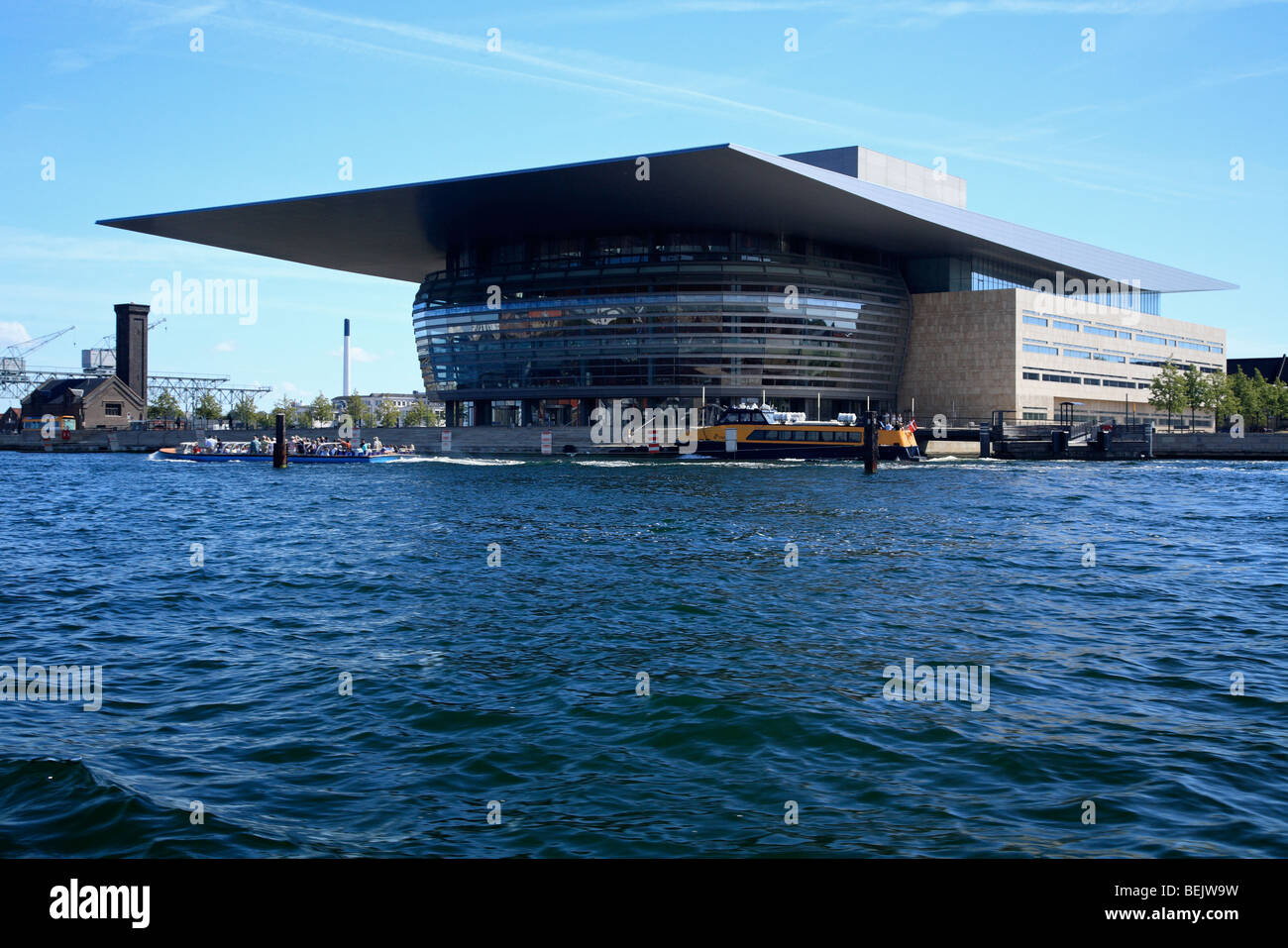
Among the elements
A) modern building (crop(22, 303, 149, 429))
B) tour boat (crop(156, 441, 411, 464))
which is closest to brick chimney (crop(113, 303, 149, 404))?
modern building (crop(22, 303, 149, 429))

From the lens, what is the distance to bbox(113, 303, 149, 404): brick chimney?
12850cm

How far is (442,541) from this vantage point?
22.9 metres

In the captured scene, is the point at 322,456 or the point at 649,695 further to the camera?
the point at 322,456

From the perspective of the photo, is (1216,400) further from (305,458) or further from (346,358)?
(346,358)

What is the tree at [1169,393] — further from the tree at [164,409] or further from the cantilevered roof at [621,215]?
the tree at [164,409]

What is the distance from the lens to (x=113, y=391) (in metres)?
120

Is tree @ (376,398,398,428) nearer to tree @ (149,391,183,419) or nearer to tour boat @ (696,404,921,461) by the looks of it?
tree @ (149,391,183,419)

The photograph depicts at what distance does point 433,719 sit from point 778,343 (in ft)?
261

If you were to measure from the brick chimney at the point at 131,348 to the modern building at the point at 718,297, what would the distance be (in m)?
46.5

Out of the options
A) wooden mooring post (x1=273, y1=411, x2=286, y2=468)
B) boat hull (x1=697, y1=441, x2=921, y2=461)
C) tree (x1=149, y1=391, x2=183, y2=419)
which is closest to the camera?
boat hull (x1=697, y1=441, x2=921, y2=461)

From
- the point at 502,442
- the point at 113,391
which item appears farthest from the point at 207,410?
the point at 502,442

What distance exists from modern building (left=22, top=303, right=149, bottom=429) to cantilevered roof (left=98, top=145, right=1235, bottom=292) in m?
38.5

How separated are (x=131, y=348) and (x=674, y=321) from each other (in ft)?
262
